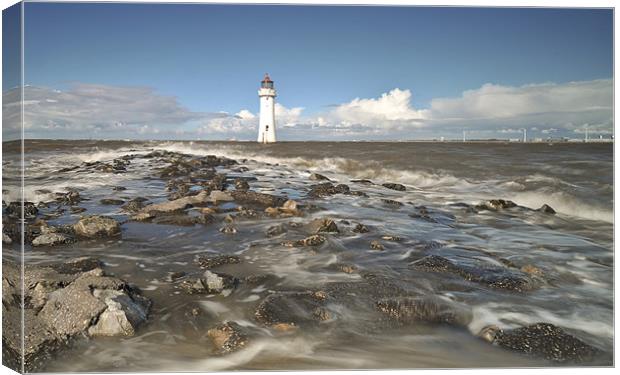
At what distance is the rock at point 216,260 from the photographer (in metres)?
3.52

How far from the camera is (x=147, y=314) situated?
279cm

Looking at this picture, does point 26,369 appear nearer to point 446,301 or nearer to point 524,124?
point 446,301

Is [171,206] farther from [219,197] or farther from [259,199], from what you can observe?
[259,199]

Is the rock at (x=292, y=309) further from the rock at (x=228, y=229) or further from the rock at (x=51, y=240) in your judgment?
the rock at (x=51, y=240)

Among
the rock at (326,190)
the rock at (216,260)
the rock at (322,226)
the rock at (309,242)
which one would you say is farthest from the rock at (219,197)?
the rock at (216,260)

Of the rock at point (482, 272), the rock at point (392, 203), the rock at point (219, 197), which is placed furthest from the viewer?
the rock at point (219, 197)

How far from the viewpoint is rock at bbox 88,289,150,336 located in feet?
8.33

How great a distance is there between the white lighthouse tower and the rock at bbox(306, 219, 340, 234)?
3.63 ft

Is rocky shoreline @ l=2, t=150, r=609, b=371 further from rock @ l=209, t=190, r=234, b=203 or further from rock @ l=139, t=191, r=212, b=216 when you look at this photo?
rock @ l=209, t=190, r=234, b=203

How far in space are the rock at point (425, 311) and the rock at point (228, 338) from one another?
39.6 inches

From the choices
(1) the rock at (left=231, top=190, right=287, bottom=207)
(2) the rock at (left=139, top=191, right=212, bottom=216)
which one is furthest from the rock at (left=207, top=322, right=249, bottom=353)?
(1) the rock at (left=231, top=190, right=287, bottom=207)

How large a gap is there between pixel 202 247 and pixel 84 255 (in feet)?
3.32

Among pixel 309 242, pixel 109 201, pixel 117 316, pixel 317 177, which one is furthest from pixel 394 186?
pixel 117 316

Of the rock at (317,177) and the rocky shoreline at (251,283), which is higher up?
the rock at (317,177)
